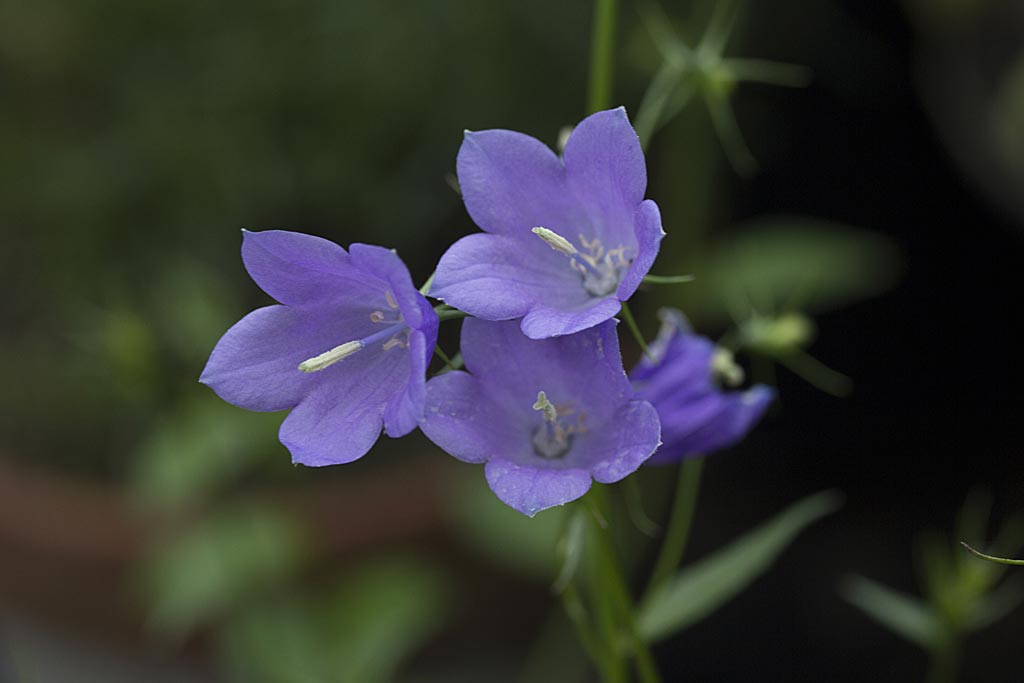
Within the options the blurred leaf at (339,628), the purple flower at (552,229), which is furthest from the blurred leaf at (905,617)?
the blurred leaf at (339,628)

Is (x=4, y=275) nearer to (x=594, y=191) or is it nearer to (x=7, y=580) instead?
(x=7, y=580)

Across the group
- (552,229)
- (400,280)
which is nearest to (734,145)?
(552,229)

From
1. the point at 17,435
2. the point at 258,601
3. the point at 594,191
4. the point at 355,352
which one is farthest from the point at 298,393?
the point at 17,435

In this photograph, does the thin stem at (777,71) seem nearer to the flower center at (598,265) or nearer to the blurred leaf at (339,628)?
the blurred leaf at (339,628)

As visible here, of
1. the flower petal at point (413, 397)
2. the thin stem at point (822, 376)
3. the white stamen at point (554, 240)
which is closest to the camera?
the flower petal at point (413, 397)

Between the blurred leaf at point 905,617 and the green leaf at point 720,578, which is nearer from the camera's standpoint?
the green leaf at point 720,578

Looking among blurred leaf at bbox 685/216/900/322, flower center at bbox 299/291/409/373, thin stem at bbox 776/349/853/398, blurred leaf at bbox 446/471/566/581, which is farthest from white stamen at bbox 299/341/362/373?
thin stem at bbox 776/349/853/398

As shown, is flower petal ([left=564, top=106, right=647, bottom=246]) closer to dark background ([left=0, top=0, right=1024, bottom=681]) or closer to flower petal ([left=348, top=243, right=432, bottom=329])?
flower petal ([left=348, top=243, right=432, bottom=329])
